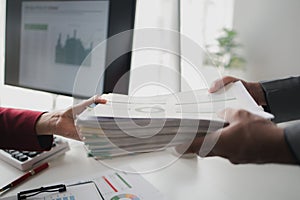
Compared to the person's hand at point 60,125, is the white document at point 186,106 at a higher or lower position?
higher

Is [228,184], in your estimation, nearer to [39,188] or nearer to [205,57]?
[39,188]

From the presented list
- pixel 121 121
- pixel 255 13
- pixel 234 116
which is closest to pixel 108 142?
pixel 121 121

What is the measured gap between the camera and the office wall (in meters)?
1.01

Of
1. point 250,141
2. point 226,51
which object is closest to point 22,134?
point 250,141

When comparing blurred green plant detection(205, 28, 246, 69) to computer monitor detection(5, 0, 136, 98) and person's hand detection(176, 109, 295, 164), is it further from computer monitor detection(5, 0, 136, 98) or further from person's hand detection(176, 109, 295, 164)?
person's hand detection(176, 109, 295, 164)

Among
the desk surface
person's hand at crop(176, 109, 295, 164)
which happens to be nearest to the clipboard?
the desk surface

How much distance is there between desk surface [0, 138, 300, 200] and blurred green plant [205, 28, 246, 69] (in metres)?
0.62

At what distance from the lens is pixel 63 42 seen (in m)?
0.86

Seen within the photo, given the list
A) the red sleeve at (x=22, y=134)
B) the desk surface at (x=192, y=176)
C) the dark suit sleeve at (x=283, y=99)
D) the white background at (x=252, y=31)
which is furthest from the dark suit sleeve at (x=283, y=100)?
the red sleeve at (x=22, y=134)

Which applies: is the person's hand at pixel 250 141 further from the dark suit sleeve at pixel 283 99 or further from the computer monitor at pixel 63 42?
the computer monitor at pixel 63 42

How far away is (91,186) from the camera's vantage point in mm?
567

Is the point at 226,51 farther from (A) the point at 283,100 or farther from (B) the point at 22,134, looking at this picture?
(B) the point at 22,134

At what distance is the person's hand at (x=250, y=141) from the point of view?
13.9 inches

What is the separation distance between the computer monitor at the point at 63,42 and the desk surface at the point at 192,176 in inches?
7.8
